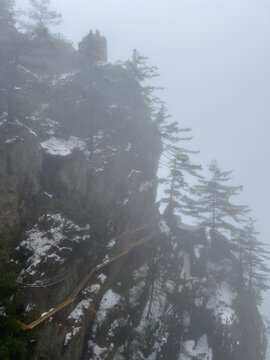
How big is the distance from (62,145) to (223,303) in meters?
20.3

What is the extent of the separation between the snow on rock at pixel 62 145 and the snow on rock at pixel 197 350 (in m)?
18.2

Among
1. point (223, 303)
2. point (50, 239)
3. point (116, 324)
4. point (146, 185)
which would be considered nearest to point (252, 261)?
point (223, 303)

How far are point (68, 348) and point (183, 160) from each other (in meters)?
20.8

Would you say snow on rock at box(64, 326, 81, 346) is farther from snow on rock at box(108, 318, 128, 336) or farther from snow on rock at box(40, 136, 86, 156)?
snow on rock at box(40, 136, 86, 156)

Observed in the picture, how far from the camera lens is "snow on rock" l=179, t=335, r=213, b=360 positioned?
20.7 m

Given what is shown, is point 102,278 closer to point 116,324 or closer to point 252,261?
point 116,324

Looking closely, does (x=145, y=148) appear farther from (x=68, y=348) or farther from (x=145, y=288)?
(x=68, y=348)

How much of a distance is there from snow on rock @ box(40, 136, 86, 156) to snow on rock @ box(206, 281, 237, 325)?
18350 millimetres

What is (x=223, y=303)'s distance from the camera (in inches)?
965

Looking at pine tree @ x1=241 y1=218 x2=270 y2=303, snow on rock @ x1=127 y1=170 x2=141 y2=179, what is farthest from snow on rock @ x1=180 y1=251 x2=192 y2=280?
snow on rock @ x1=127 y1=170 x2=141 y2=179

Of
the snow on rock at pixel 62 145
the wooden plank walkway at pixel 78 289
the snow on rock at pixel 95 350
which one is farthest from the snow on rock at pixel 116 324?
the snow on rock at pixel 62 145

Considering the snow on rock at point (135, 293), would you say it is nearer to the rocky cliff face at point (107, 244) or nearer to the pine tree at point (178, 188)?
the rocky cliff face at point (107, 244)

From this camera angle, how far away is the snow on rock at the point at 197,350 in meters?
20.7

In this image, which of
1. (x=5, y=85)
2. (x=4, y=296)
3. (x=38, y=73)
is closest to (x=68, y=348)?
(x=4, y=296)
